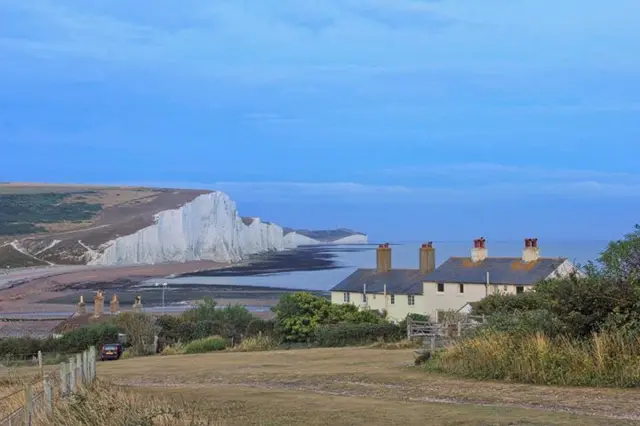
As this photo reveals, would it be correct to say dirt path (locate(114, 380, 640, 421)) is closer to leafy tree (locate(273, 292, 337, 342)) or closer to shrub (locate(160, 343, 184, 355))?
shrub (locate(160, 343, 184, 355))

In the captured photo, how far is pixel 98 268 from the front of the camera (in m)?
120

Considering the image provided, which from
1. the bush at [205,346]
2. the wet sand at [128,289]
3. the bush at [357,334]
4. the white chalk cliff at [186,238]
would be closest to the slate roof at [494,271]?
the bush at [357,334]

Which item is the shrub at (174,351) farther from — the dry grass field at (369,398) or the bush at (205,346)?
the dry grass field at (369,398)

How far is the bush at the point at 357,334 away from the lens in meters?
33.2

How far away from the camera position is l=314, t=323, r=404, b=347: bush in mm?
33250

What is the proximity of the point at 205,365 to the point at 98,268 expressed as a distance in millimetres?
101792

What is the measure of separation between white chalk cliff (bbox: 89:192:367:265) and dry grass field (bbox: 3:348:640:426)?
383 ft

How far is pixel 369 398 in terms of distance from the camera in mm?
13219

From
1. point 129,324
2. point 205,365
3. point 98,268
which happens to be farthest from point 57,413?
point 98,268

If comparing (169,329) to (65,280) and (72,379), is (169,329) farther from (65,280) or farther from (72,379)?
(65,280)

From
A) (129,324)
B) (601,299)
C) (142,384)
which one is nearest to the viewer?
(601,299)

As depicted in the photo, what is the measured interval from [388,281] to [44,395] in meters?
44.0

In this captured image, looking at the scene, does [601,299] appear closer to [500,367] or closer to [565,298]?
[565,298]

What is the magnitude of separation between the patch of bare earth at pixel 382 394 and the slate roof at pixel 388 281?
30.6 metres
